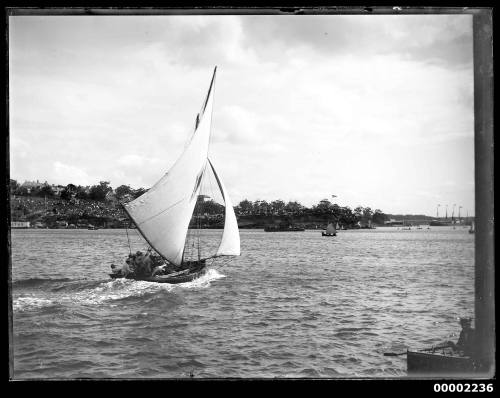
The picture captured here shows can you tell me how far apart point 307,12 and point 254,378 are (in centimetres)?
573

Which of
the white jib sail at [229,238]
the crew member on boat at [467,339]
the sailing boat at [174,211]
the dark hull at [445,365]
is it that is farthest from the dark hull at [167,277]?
the crew member on boat at [467,339]

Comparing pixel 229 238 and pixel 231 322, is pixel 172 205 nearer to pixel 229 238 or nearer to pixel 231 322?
pixel 229 238

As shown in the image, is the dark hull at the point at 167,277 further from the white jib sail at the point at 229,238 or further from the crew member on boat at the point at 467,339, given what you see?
the crew member on boat at the point at 467,339

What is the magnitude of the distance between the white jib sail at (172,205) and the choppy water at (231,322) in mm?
1629

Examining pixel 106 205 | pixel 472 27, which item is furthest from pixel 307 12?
pixel 106 205

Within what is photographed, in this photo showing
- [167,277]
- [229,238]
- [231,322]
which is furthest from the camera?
[229,238]

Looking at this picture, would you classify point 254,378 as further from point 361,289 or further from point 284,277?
point 284,277

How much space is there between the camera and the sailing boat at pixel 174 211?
13617mm

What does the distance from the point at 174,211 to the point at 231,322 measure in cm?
507

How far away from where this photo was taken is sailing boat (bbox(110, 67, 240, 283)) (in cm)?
1362

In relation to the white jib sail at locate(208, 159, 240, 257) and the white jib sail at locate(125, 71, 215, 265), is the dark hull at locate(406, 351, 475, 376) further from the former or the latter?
the white jib sail at locate(208, 159, 240, 257)

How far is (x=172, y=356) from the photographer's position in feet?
31.5

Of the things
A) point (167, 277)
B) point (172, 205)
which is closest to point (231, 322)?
point (172, 205)

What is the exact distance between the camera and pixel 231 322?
39.2 ft
